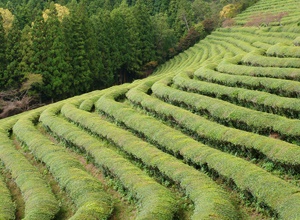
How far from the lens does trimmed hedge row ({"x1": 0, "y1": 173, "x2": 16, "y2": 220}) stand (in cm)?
1625

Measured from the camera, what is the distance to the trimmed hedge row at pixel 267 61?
26.5 metres

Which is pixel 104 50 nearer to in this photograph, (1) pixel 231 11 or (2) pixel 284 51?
(2) pixel 284 51

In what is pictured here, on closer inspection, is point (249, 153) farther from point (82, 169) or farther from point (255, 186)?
point (82, 169)

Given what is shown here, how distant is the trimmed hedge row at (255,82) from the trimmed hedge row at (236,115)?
80.5 inches

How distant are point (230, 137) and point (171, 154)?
339cm

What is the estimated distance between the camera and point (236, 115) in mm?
20359

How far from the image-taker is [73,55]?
162 feet

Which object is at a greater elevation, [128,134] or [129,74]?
[128,134]

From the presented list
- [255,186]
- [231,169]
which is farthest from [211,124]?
[255,186]

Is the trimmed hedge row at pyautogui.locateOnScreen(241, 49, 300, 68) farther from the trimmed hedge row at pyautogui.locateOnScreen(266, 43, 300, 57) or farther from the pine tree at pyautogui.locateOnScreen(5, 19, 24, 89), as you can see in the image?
the pine tree at pyautogui.locateOnScreen(5, 19, 24, 89)

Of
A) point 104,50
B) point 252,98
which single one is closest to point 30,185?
point 252,98

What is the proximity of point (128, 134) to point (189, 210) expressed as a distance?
28.2ft

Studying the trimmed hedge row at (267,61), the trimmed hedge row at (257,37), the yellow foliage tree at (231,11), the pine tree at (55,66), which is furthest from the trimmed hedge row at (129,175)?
the yellow foliage tree at (231,11)

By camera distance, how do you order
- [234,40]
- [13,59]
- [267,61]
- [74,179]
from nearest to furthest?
[74,179] → [267,61] → [13,59] → [234,40]
